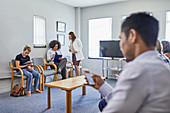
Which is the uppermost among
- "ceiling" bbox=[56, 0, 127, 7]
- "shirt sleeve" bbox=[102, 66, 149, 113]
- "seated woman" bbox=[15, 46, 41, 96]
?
"ceiling" bbox=[56, 0, 127, 7]

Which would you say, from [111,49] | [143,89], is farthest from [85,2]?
[143,89]

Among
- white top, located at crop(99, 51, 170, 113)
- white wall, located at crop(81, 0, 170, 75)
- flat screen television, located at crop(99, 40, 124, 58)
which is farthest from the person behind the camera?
flat screen television, located at crop(99, 40, 124, 58)

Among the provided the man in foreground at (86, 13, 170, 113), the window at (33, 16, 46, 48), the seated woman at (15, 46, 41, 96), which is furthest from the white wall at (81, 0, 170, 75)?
the man in foreground at (86, 13, 170, 113)

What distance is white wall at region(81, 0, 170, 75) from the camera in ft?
16.5

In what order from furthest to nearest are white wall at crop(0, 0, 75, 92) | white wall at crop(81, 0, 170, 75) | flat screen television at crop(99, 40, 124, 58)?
1. flat screen television at crop(99, 40, 124, 58)
2. white wall at crop(81, 0, 170, 75)
3. white wall at crop(0, 0, 75, 92)

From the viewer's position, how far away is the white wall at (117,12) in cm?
503

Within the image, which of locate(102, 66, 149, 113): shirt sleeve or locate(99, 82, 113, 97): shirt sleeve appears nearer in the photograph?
locate(102, 66, 149, 113): shirt sleeve

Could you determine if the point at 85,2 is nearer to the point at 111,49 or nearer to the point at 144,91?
the point at 111,49

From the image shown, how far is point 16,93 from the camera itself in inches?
143

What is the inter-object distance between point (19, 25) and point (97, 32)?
2980 millimetres

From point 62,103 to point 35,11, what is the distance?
2.98 meters

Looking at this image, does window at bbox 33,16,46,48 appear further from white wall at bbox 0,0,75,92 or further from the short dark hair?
the short dark hair

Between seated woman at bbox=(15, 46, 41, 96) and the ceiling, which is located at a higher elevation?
the ceiling

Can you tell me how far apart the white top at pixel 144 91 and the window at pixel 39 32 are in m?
4.52
